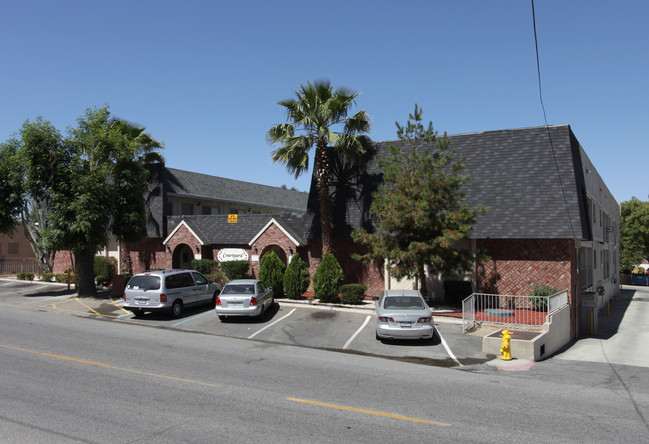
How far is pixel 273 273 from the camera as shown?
21.8 m

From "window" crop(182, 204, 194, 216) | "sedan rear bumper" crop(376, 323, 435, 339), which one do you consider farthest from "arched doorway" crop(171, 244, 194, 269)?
"sedan rear bumper" crop(376, 323, 435, 339)

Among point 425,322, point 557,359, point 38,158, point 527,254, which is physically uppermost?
point 38,158

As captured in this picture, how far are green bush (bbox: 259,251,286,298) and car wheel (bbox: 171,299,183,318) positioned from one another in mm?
4323

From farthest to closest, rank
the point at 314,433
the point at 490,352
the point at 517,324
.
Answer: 1. the point at 517,324
2. the point at 490,352
3. the point at 314,433

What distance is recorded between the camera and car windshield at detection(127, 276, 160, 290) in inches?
698

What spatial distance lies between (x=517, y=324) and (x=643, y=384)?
5251 mm

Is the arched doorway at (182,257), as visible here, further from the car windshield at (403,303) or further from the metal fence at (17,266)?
the car windshield at (403,303)

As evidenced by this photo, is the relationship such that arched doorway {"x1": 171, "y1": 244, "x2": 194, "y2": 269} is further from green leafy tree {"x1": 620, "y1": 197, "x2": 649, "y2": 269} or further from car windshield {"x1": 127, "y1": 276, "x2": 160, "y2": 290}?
green leafy tree {"x1": 620, "y1": 197, "x2": 649, "y2": 269}

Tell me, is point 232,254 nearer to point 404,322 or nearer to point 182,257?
point 182,257

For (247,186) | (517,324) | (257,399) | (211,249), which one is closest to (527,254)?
(517,324)

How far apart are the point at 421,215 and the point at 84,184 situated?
15671 mm

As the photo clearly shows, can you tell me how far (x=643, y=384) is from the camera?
10977 mm

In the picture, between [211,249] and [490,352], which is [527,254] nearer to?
[490,352]

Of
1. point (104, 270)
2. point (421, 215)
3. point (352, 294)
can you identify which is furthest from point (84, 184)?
point (421, 215)
